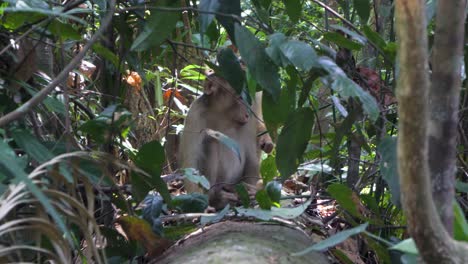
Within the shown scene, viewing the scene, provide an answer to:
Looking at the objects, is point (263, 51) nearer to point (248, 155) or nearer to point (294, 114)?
point (294, 114)

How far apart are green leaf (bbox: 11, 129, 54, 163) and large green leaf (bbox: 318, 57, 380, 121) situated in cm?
88

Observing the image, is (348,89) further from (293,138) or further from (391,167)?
(293,138)

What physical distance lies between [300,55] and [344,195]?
0.66 m

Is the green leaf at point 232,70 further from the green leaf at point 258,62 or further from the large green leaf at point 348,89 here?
the large green leaf at point 348,89

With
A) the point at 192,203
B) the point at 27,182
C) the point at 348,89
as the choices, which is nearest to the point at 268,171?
the point at 192,203

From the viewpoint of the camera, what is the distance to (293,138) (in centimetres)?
260

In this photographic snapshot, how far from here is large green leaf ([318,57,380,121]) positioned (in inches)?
79.6

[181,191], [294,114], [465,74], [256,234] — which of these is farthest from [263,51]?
[181,191]

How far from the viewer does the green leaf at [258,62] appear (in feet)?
7.50

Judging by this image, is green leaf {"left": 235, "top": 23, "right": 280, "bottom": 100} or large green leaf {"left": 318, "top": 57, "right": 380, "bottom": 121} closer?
large green leaf {"left": 318, "top": 57, "right": 380, "bottom": 121}

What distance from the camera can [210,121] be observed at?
17.0 ft

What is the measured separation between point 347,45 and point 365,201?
728 mm

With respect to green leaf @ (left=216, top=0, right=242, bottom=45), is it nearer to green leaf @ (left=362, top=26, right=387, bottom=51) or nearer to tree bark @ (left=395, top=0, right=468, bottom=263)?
green leaf @ (left=362, top=26, right=387, bottom=51)

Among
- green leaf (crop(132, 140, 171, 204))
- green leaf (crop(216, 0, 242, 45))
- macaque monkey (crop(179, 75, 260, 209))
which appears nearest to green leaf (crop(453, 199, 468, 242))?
green leaf (crop(216, 0, 242, 45))
